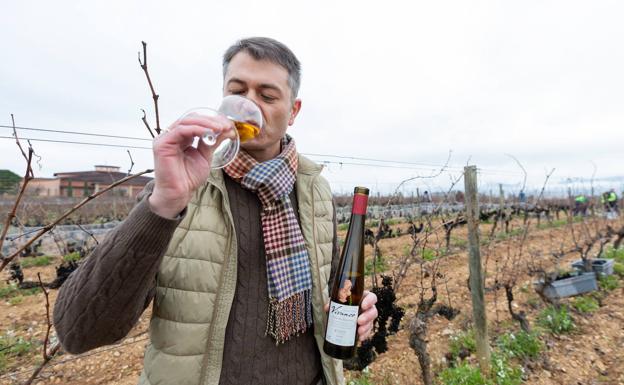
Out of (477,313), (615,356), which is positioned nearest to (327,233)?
(477,313)

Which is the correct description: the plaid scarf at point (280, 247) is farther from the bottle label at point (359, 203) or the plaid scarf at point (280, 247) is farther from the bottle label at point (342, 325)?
the bottle label at point (359, 203)

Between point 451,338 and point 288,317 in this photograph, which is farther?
point 451,338

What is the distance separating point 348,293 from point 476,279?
8.58ft

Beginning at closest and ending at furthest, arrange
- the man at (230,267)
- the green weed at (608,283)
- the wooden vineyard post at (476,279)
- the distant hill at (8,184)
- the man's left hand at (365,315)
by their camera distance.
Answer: the man at (230,267), the man's left hand at (365,315), the wooden vineyard post at (476,279), the green weed at (608,283), the distant hill at (8,184)

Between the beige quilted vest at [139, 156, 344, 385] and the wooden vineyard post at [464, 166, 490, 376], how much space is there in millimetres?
2900

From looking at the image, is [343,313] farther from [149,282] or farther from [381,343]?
[381,343]

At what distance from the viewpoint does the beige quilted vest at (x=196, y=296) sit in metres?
1.02

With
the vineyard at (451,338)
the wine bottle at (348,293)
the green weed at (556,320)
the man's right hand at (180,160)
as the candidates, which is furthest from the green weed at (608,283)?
the man's right hand at (180,160)

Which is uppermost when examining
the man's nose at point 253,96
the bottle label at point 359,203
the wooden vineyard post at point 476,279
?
the man's nose at point 253,96

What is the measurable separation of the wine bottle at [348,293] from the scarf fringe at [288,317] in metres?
0.10

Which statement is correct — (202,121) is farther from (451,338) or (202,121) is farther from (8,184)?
(8,184)

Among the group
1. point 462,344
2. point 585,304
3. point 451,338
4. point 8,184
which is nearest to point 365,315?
point 462,344

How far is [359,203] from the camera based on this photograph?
4.60ft

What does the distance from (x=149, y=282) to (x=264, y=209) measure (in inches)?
19.7
